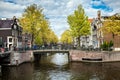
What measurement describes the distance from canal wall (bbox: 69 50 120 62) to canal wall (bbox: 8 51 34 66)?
1225 cm

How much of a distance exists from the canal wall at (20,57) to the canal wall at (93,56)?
1225 cm

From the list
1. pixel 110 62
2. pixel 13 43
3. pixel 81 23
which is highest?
pixel 81 23

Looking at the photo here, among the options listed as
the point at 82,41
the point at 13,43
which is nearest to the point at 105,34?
the point at 13,43

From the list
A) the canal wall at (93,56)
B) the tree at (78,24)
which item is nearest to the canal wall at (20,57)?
the canal wall at (93,56)

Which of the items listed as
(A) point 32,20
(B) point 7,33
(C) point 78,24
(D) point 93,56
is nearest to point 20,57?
(A) point 32,20

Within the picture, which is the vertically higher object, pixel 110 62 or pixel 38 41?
pixel 38 41

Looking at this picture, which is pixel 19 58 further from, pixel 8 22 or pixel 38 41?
pixel 38 41

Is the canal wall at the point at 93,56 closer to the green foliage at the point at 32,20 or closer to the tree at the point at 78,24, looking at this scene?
the tree at the point at 78,24

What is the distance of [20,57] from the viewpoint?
65.7m

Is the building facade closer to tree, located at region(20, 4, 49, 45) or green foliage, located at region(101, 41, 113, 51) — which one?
tree, located at region(20, 4, 49, 45)

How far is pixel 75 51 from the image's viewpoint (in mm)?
72812

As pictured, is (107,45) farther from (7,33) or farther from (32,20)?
(7,33)

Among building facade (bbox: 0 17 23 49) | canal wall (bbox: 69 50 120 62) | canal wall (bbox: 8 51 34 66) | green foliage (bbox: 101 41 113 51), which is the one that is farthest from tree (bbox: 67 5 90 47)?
building facade (bbox: 0 17 23 49)

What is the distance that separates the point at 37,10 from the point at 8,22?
45.3ft
